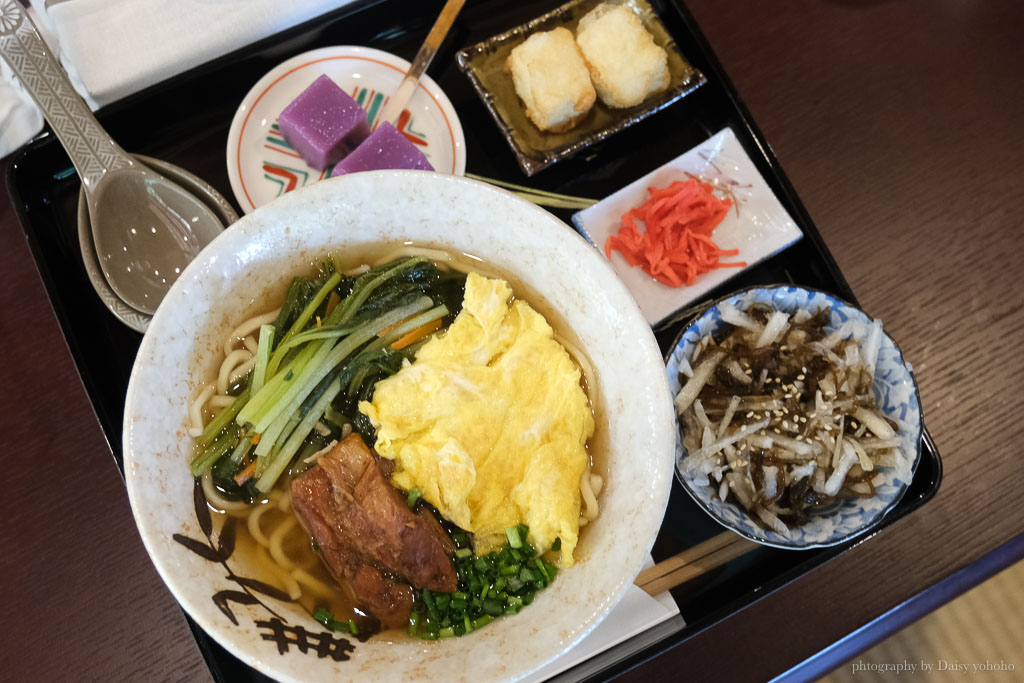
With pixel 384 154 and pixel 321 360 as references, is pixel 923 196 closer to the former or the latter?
pixel 384 154

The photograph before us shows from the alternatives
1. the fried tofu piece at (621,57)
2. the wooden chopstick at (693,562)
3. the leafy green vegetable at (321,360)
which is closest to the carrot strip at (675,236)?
the fried tofu piece at (621,57)

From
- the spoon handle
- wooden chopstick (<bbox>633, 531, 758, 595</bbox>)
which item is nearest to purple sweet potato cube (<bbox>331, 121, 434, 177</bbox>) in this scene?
the spoon handle

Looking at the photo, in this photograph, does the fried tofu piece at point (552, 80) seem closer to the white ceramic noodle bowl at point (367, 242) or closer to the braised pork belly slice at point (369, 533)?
the white ceramic noodle bowl at point (367, 242)

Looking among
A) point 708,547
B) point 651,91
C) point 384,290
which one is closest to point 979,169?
point 651,91

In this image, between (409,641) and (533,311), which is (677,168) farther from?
(409,641)

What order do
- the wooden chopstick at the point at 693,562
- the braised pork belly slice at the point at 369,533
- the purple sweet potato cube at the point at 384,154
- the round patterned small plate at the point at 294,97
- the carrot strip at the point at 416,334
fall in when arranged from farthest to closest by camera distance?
the round patterned small plate at the point at 294,97
the purple sweet potato cube at the point at 384,154
the wooden chopstick at the point at 693,562
the carrot strip at the point at 416,334
the braised pork belly slice at the point at 369,533

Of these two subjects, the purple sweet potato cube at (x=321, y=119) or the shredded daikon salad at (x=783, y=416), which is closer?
the shredded daikon salad at (x=783, y=416)
